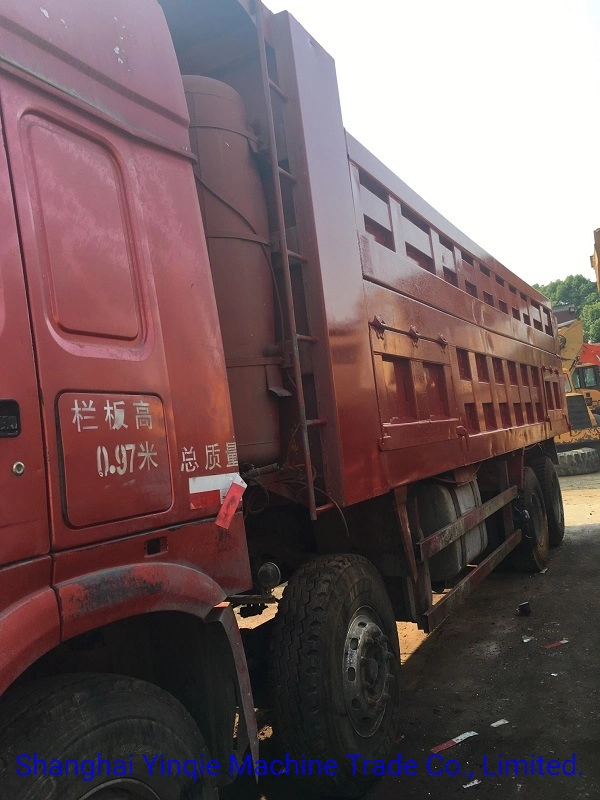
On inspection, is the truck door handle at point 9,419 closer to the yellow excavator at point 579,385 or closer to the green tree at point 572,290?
the yellow excavator at point 579,385

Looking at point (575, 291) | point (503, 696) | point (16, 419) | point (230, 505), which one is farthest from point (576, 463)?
point (575, 291)

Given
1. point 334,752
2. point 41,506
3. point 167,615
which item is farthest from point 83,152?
point 334,752

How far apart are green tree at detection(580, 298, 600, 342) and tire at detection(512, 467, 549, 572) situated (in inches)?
1652

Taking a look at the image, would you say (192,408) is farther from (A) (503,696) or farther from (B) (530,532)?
(B) (530,532)

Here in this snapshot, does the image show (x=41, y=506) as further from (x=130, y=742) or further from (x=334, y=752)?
(x=334, y=752)

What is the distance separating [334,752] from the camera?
8.29ft

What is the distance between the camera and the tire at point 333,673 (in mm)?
2523

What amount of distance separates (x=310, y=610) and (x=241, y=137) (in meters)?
1.96

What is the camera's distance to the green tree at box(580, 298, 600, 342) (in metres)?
46.3

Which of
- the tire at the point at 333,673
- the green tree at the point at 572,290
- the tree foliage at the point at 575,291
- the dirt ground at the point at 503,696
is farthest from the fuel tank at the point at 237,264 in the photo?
the green tree at the point at 572,290

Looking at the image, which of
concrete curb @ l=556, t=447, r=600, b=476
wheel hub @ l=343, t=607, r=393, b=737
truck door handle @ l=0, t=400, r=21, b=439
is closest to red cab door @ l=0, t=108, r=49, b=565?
truck door handle @ l=0, t=400, r=21, b=439

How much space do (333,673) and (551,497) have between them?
5.93 metres

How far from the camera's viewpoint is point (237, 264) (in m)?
2.58

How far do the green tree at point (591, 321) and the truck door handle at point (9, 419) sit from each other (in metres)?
48.2
